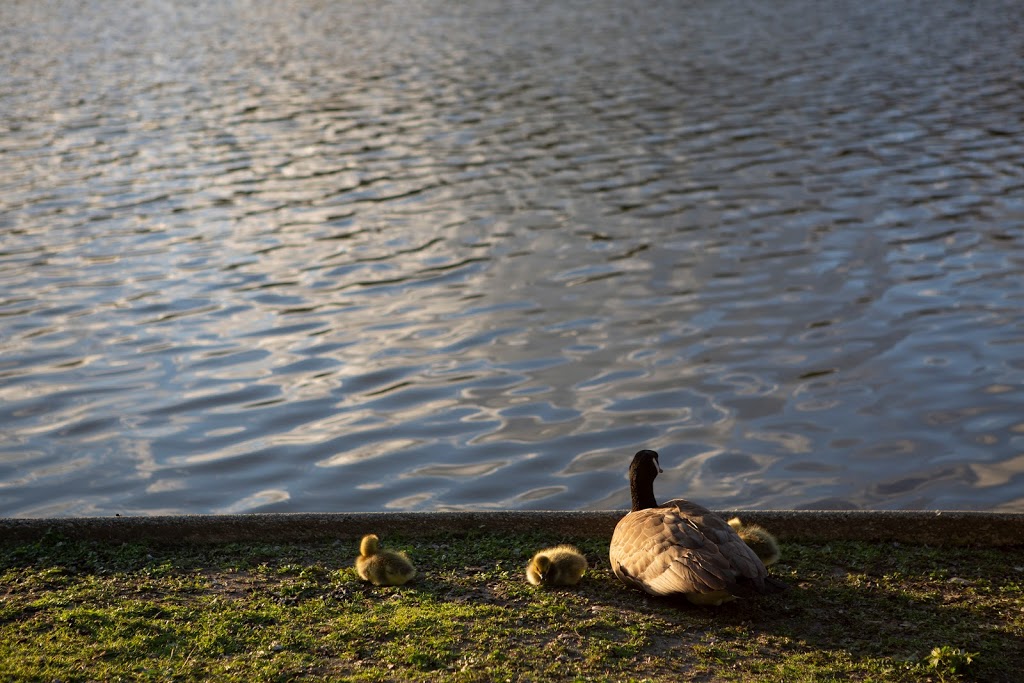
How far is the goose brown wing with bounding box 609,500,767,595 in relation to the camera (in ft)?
19.3

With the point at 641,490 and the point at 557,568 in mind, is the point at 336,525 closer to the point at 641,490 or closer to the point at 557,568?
the point at 557,568

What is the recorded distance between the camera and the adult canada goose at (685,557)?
5871 mm

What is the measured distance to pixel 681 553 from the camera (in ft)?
19.9

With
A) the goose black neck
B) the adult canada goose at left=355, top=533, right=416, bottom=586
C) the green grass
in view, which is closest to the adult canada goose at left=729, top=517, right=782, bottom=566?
the green grass

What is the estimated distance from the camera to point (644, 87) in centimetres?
2659

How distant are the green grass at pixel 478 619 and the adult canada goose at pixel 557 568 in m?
0.07

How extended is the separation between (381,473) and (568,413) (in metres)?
1.95

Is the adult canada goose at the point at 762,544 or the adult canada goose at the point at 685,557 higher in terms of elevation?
the adult canada goose at the point at 685,557

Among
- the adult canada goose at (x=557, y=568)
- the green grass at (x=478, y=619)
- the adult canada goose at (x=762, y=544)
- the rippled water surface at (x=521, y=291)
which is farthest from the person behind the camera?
the rippled water surface at (x=521, y=291)

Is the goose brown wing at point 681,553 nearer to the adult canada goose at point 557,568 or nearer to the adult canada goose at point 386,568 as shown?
the adult canada goose at point 557,568

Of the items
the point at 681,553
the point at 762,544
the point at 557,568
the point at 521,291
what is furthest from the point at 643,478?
the point at 521,291

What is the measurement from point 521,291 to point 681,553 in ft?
26.7

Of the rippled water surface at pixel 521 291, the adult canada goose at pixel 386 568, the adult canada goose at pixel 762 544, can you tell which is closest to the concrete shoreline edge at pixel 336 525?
the adult canada goose at pixel 762 544

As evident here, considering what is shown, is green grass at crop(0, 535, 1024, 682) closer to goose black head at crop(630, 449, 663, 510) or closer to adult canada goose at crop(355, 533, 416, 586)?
adult canada goose at crop(355, 533, 416, 586)
